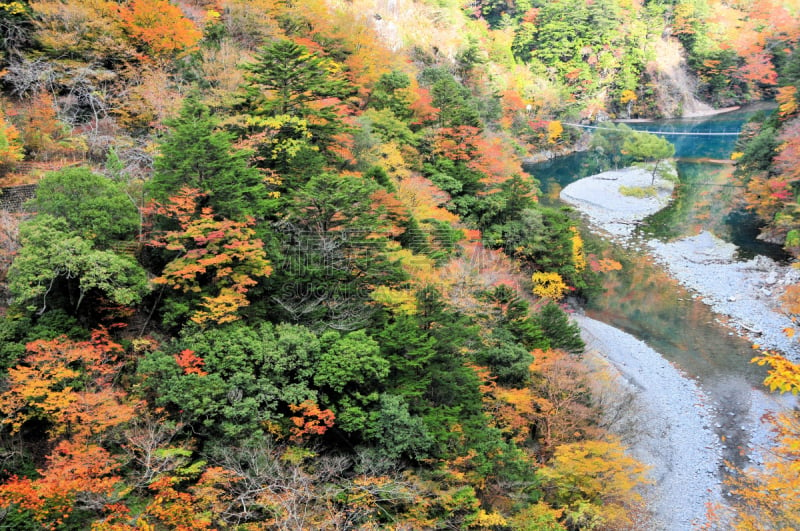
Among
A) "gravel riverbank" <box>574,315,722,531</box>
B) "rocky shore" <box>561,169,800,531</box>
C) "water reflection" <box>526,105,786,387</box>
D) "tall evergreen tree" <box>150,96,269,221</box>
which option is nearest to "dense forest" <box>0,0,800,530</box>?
"tall evergreen tree" <box>150,96,269,221</box>

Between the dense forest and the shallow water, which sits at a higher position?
the dense forest

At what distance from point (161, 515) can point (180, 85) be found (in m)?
18.5

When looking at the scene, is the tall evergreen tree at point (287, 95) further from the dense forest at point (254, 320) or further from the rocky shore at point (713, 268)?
the rocky shore at point (713, 268)

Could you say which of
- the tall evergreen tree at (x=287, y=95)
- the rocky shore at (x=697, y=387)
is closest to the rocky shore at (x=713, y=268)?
the rocky shore at (x=697, y=387)

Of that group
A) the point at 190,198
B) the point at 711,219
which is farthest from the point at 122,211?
the point at 711,219

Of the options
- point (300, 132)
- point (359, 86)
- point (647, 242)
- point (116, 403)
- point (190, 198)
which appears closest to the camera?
point (116, 403)

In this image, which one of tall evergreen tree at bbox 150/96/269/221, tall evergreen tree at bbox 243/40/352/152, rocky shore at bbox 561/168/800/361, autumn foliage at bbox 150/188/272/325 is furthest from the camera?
rocky shore at bbox 561/168/800/361

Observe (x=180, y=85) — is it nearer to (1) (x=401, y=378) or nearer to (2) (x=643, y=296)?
(1) (x=401, y=378)

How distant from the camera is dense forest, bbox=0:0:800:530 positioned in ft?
37.7

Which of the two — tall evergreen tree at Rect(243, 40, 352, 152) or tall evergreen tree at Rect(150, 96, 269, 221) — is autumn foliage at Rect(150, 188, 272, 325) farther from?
tall evergreen tree at Rect(243, 40, 352, 152)

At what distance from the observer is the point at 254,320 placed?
15.0 m

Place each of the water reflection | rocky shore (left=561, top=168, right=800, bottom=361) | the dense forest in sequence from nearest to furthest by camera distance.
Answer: the dense forest → the water reflection → rocky shore (left=561, top=168, right=800, bottom=361)

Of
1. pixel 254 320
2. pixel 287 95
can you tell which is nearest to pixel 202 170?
pixel 254 320

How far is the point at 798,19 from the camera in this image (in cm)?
7706
